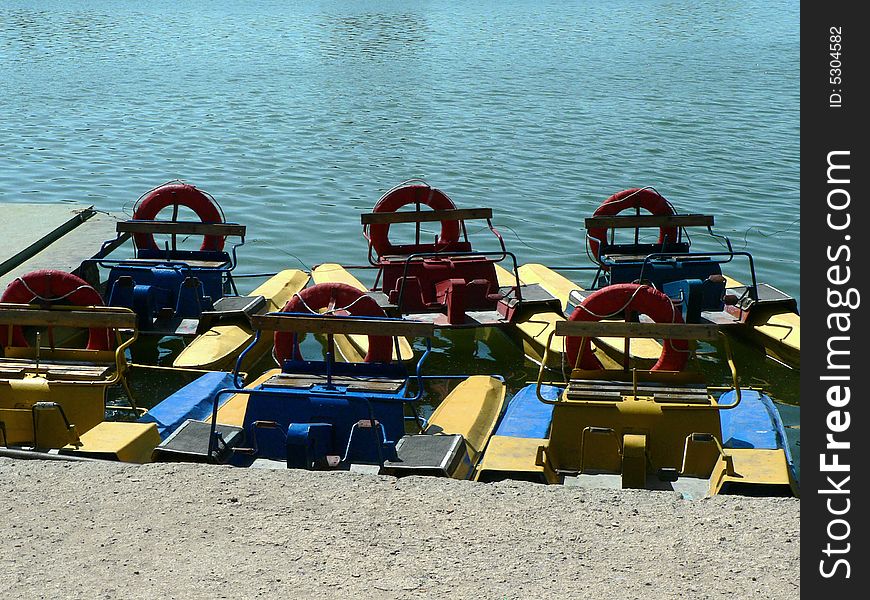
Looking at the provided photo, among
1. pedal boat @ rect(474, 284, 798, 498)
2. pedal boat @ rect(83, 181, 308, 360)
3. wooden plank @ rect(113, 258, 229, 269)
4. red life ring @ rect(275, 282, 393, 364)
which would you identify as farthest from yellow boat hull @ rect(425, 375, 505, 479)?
wooden plank @ rect(113, 258, 229, 269)

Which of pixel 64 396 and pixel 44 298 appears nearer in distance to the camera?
pixel 64 396

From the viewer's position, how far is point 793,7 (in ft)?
150

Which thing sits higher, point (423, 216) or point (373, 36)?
point (373, 36)

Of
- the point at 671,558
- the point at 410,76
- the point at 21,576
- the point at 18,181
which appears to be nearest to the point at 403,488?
the point at 671,558

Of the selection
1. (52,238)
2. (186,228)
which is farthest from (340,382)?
(52,238)

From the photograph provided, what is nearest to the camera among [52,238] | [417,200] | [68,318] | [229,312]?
[68,318]

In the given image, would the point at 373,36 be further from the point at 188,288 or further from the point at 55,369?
the point at 55,369

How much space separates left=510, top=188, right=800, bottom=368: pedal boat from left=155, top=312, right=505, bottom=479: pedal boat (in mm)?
Answer: 2568

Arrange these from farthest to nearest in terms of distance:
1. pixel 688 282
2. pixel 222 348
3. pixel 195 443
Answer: pixel 688 282
pixel 222 348
pixel 195 443

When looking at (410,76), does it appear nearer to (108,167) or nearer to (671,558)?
(108,167)

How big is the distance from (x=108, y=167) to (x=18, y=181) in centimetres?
163

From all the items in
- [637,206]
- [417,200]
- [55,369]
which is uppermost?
[417,200]

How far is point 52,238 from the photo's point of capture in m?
12.1

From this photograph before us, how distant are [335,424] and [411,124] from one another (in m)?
16.2
